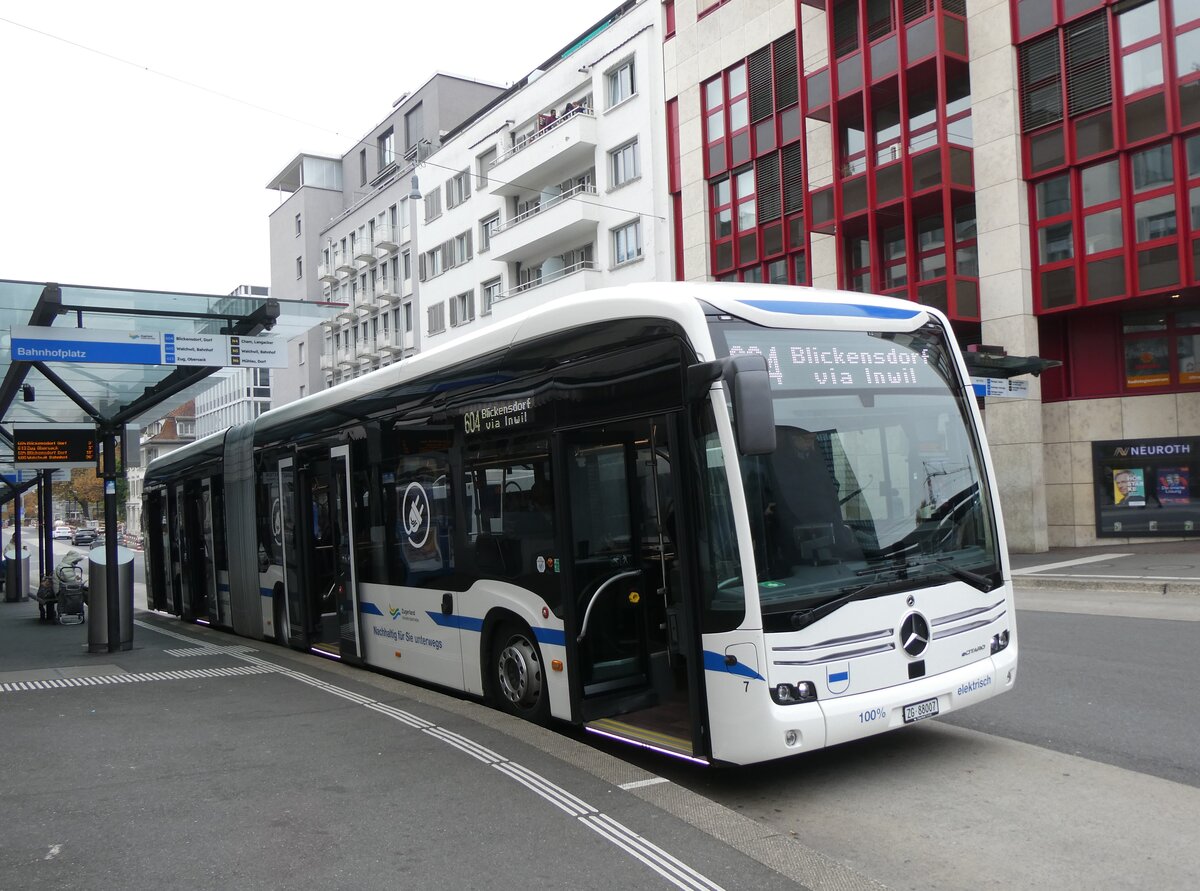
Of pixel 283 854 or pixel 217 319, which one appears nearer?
pixel 283 854

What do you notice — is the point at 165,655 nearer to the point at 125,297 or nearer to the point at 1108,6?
the point at 125,297

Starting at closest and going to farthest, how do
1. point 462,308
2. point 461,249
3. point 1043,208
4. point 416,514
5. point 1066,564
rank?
point 416,514 < point 1066,564 < point 1043,208 < point 461,249 < point 462,308

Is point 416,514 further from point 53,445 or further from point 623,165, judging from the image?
point 623,165

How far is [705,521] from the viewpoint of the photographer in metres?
5.69

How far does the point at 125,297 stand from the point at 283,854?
8784 mm

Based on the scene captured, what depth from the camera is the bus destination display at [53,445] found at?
60.0 ft

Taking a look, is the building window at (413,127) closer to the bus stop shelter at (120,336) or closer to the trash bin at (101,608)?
the bus stop shelter at (120,336)

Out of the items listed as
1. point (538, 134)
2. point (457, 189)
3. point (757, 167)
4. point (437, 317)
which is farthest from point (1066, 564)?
point (437, 317)

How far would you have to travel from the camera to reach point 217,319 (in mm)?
12797

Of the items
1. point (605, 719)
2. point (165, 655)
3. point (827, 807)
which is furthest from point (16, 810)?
point (165, 655)

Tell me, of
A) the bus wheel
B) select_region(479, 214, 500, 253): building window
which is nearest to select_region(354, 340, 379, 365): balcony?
select_region(479, 214, 500, 253): building window

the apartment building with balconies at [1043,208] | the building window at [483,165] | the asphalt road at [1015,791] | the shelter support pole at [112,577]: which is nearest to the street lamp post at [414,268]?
the building window at [483,165]

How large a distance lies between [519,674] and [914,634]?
2.93 metres

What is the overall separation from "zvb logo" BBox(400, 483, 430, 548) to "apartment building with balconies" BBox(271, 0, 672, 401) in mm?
22413
